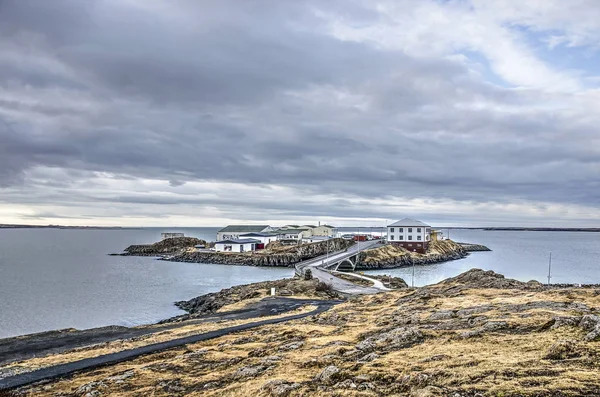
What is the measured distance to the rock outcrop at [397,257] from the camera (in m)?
121

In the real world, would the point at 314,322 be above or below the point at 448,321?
below

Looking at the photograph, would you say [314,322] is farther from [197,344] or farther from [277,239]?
[277,239]

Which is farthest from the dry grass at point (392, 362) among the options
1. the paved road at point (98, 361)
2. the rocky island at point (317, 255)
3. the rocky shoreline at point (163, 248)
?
the rocky shoreline at point (163, 248)

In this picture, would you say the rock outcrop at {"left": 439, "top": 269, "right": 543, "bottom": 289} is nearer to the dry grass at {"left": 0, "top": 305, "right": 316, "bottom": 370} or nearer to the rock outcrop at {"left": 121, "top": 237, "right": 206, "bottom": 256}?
the dry grass at {"left": 0, "top": 305, "right": 316, "bottom": 370}

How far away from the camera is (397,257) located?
128 metres

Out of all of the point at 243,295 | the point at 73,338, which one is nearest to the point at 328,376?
the point at 73,338

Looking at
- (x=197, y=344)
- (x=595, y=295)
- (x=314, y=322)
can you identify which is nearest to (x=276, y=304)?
(x=314, y=322)

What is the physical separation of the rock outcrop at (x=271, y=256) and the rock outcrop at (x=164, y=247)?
2708cm

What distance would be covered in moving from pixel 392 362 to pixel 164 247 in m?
180

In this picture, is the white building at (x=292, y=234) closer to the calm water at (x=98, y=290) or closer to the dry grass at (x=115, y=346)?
the calm water at (x=98, y=290)

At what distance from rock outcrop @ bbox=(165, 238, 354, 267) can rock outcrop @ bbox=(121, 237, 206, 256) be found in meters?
27.1

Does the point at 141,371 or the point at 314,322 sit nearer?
the point at 141,371

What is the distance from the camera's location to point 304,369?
1623cm

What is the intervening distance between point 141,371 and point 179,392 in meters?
4.08
